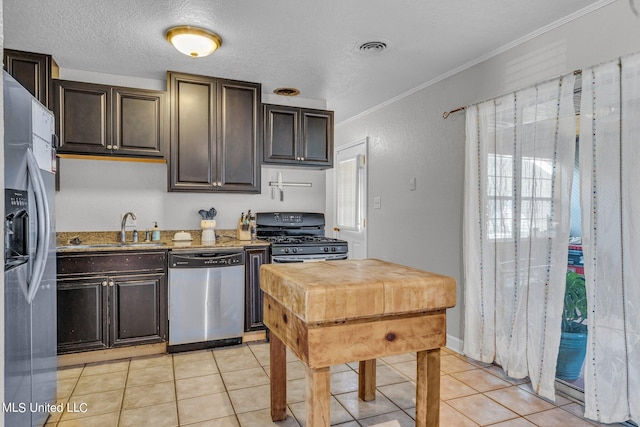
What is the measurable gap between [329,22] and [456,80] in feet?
4.54

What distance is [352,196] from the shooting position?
5.35m

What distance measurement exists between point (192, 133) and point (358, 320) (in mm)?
2543

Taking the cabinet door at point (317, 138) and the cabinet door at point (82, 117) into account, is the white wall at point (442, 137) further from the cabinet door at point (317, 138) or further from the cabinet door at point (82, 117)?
the cabinet door at point (82, 117)

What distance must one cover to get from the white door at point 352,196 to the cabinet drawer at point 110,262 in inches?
99.9

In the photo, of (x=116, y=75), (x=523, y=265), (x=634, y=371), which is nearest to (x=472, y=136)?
(x=523, y=265)

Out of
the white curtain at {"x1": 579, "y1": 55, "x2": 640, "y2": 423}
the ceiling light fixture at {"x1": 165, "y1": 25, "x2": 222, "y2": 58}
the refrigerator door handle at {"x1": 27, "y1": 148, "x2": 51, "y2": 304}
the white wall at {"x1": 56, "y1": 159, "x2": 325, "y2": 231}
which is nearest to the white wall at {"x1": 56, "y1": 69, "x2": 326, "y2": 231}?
the white wall at {"x1": 56, "y1": 159, "x2": 325, "y2": 231}

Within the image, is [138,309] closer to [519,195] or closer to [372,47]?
[372,47]

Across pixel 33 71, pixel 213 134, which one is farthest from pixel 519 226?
pixel 33 71

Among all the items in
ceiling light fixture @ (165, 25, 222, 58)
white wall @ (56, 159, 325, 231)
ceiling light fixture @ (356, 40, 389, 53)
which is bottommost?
white wall @ (56, 159, 325, 231)

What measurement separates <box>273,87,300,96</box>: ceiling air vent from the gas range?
1251mm

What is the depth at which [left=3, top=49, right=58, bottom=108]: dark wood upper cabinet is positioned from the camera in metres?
2.94

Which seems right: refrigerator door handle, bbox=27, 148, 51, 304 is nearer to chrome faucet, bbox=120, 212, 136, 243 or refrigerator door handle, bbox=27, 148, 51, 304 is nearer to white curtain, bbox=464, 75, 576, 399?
chrome faucet, bbox=120, 212, 136, 243

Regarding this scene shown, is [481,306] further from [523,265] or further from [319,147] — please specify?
[319,147]

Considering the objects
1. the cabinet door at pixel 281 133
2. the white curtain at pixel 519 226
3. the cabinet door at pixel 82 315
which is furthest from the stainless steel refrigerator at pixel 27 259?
the white curtain at pixel 519 226
